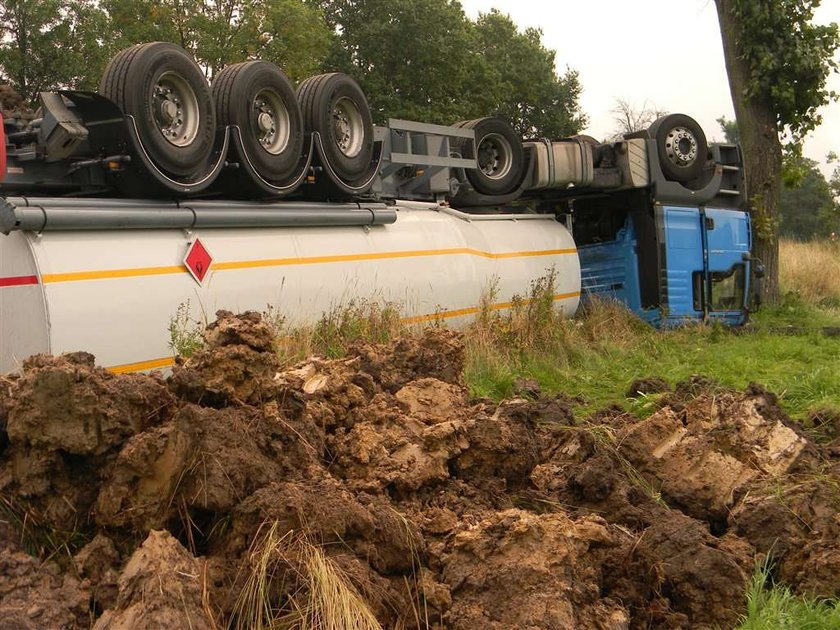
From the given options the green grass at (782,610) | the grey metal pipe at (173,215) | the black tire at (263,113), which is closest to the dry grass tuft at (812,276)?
the grey metal pipe at (173,215)

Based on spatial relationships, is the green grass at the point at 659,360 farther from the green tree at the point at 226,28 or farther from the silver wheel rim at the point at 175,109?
the green tree at the point at 226,28

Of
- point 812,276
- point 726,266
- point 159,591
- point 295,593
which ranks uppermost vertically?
point 726,266

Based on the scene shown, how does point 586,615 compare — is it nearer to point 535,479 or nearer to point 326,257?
point 535,479

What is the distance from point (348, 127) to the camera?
896cm

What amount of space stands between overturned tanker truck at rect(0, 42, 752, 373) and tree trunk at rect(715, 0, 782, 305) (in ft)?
7.13

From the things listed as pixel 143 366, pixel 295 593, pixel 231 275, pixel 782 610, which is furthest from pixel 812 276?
pixel 295 593

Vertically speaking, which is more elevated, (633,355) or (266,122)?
(266,122)

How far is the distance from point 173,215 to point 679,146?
24.7ft

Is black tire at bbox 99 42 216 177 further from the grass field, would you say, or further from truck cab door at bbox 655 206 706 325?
truck cab door at bbox 655 206 706 325

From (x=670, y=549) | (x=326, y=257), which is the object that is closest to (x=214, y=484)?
(x=670, y=549)

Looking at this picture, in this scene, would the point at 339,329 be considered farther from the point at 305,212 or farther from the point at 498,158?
the point at 498,158

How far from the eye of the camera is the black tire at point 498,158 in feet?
37.7

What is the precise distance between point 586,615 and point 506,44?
40.3 meters

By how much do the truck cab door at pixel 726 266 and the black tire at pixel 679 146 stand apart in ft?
1.86
